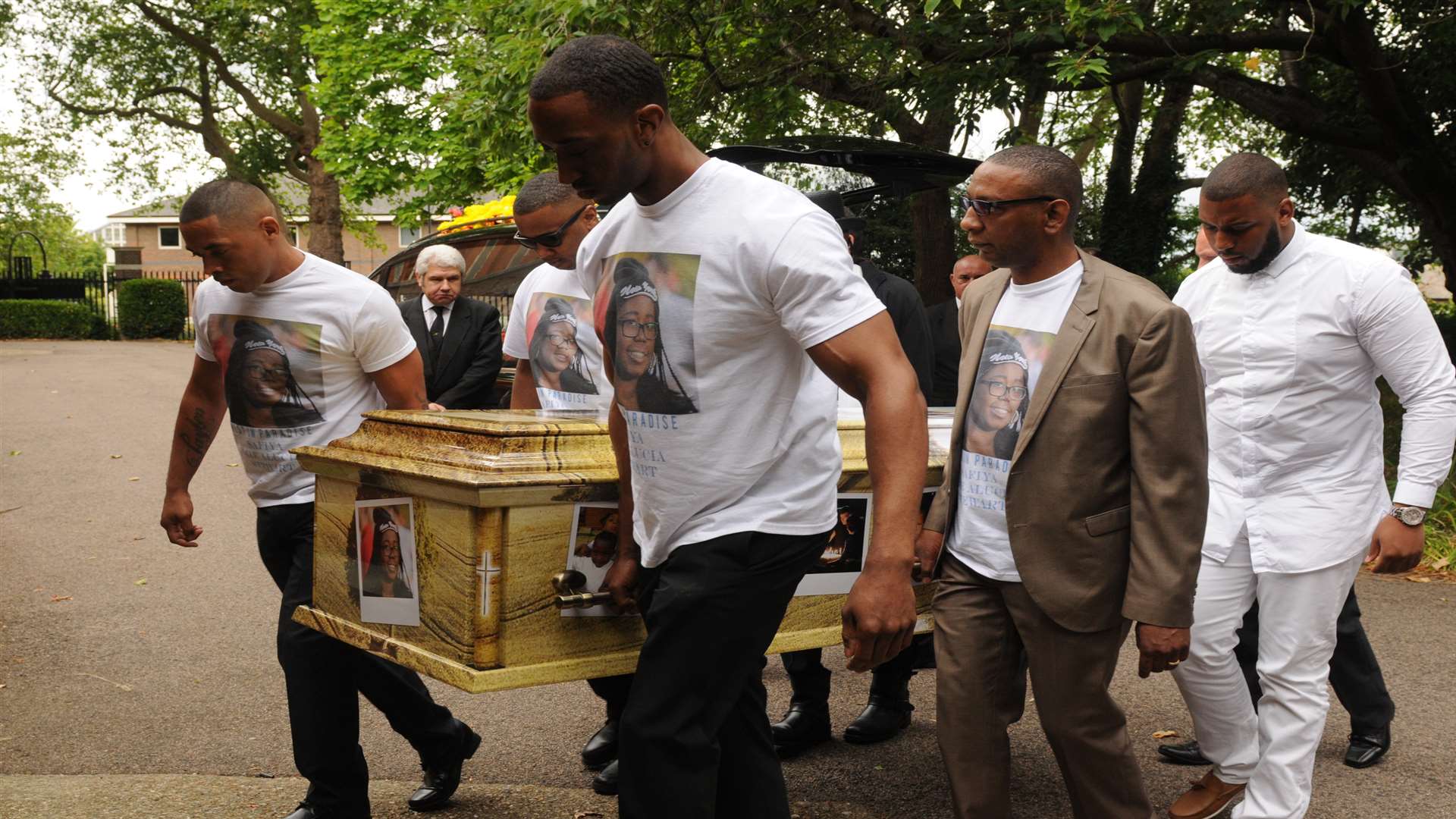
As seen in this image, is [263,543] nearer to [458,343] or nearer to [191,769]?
[191,769]

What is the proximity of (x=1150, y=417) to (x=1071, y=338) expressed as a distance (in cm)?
26

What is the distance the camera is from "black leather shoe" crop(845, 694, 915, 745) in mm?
4734

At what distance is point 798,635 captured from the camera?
3.44m

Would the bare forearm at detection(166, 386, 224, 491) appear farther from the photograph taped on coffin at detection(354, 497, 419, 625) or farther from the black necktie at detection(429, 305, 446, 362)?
the black necktie at detection(429, 305, 446, 362)

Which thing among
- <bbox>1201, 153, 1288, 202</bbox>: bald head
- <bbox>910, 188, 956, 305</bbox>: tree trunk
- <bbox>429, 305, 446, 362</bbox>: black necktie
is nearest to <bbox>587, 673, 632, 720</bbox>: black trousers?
<bbox>1201, 153, 1288, 202</bbox>: bald head

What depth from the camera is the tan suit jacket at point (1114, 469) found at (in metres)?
2.95

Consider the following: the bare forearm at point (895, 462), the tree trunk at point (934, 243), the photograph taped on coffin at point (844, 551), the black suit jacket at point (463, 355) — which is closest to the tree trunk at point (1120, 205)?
the tree trunk at point (934, 243)

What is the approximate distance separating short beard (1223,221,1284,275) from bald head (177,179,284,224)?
2794 millimetres

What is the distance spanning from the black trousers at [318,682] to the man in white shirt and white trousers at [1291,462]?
2330 mm

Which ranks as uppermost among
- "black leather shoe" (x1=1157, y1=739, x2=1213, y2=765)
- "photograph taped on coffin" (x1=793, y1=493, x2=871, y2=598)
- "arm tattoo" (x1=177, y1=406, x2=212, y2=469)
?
"arm tattoo" (x1=177, y1=406, x2=212, y2=469)

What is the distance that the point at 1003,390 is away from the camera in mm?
3213

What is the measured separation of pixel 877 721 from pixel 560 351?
69.1 inches

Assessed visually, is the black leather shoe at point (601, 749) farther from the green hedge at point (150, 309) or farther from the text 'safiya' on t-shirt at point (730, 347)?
the green hedge at point (150, 309)

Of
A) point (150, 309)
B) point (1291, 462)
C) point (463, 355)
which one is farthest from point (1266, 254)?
point (150, 309)
